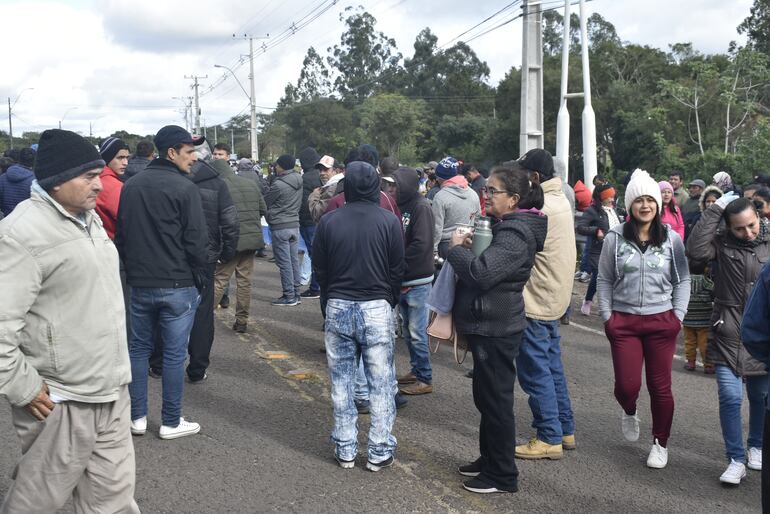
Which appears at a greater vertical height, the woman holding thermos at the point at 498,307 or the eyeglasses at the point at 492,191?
the eyeglasses at the point at 492,191

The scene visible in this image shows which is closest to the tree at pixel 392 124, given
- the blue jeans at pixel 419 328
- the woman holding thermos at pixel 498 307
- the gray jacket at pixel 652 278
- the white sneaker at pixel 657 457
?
the blue jeans at pixel 419 328

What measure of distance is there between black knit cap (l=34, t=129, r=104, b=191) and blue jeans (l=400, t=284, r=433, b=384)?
382 cm

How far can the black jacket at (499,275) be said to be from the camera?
4504 millimetres

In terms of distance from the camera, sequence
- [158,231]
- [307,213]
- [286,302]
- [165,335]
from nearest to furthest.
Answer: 1. [158,231]
2. [165,335]
3. [286,302]
4. [307,213]

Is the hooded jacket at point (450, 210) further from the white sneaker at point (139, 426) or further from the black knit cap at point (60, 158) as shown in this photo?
the black knit cap at point (60, 158)

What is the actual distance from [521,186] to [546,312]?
0.96 metres

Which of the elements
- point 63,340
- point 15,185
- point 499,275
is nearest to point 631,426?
point 499,275

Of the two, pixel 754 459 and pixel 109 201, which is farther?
pixel 109 201

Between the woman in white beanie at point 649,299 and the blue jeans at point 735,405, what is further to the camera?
the woman in white beanie at point 649,299

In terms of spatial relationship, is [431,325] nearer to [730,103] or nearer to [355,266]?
[355,266]

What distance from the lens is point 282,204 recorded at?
10711 mm

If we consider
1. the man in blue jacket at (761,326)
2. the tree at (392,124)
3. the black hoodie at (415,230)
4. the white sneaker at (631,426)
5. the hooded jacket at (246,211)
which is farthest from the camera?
the tree at (392,124)

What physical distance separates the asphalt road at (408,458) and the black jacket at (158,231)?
1.20 meters

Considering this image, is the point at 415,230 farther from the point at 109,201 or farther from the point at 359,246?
the point at 109,201
